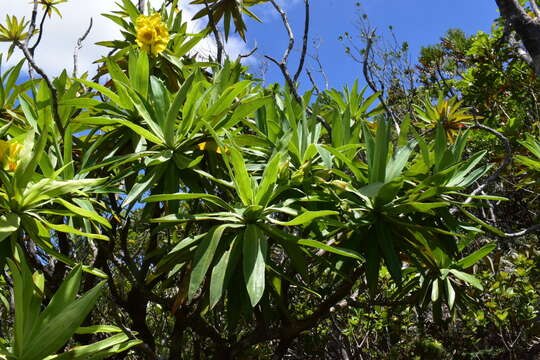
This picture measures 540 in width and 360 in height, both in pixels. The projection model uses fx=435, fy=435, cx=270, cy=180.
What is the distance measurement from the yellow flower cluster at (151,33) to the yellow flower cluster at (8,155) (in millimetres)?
1002

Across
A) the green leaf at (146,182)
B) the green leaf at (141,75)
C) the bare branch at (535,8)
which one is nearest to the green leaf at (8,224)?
the green leaf at (146,182)

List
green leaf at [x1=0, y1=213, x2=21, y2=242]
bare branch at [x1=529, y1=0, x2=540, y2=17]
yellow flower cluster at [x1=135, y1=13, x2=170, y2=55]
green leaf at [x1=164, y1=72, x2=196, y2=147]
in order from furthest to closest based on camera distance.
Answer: bare branch at [x1=529, y1=0, x2=540, y2=17]
yellow flower cluster at [x1=135, y1=13, x2=170, y2=55]
green leaf at [x1=164, y1=72, x2=196, y2=147]
green leaf at [x1=0, y1=213, x2=21, y2=242]

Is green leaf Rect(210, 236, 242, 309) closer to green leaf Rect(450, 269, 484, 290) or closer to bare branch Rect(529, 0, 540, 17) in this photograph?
green leaf Rect(450, 269, 484, 290)

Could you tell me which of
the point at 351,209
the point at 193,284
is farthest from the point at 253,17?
the point at 193,284

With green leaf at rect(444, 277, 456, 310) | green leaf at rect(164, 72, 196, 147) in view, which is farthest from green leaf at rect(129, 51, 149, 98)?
green leaf at rect(444, 277, 456, 310)

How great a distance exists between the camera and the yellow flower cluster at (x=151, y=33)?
2.16 m

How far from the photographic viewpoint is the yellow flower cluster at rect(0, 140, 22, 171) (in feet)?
4.41

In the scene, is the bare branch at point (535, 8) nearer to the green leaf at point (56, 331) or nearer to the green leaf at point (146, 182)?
the green leaf at point (146, 182)

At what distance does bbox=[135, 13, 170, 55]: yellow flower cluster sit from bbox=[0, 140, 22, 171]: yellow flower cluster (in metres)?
1.00

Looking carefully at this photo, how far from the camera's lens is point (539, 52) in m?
2.54

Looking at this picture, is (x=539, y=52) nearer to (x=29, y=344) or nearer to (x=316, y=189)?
(x=316, y=189)

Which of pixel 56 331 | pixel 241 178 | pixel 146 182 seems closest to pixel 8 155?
pixel 146 182

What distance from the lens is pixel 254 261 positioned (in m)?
1.40

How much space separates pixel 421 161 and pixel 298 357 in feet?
8.25
